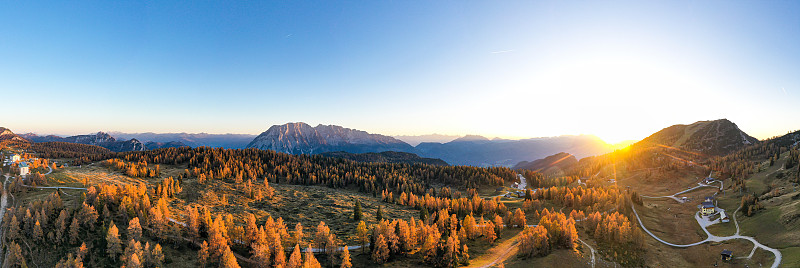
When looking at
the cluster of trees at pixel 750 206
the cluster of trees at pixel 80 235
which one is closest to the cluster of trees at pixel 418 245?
the cluster of trees at pixel 80 235

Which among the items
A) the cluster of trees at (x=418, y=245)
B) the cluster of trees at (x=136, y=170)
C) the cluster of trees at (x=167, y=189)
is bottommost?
the cluster of trees at (x=418, y=245)

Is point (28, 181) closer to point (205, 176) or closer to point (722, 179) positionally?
point (205, 176)

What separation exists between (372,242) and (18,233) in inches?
3686

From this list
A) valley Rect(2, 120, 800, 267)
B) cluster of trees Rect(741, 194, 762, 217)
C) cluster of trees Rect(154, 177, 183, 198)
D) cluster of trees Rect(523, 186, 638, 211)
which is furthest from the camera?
cluster of trees Rect(523, 186, 638, 211)

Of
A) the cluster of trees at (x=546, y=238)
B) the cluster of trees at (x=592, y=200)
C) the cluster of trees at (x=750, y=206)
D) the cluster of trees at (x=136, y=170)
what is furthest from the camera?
the cluster of trees at (x=136, y=170)

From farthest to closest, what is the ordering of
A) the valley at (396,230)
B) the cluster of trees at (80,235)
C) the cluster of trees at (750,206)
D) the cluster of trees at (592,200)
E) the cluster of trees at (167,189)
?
1. the cluster of trees at (592,200)
2. the cluster of trees at (167,189)
3. the cluster of trees at (750,206)
4. the valley at (396,230)
5. the cluster of trees at (80,235)

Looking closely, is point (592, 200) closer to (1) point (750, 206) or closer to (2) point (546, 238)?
(1) point (750, 206)

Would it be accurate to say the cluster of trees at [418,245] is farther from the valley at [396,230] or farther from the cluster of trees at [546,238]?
the cluster of trees at [546,238]

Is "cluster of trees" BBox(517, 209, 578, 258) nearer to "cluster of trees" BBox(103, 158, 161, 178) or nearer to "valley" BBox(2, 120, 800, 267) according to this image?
"valley" BBox(2, 120, 800, 267)

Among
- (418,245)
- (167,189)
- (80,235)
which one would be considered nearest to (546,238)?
(418,245)

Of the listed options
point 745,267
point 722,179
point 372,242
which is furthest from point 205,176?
point 722,179

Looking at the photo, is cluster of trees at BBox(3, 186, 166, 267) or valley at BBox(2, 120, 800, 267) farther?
valley at BBox(2, 120, 800, 267)

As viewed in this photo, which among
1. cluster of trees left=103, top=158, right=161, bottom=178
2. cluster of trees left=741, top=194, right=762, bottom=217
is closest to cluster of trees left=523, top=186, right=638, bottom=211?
cluster of trees left=741, top=194, right=762, bottom=217

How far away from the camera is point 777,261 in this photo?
80875 millimetres
